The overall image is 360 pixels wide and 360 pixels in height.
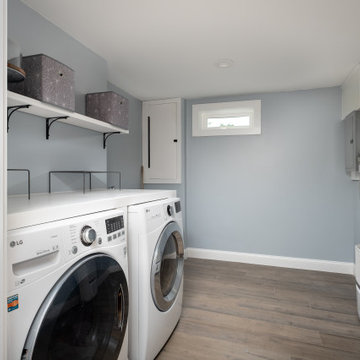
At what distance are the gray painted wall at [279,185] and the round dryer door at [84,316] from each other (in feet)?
8.33

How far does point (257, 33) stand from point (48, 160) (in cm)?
175

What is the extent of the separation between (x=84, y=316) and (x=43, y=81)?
1208 mm

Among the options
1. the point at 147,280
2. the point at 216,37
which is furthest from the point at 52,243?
the point at 216,37

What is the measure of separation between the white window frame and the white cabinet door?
0.87 feet

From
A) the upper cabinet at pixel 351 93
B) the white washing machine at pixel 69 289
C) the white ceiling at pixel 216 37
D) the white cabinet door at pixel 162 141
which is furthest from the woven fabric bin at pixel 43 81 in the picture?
the upper cabinet at pixel 351 93

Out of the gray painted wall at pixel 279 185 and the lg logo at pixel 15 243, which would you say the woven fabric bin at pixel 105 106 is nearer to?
the lg logo at pixel 15 243

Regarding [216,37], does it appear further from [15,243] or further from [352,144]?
[15,243]

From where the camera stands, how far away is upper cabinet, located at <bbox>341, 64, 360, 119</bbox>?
265 cm

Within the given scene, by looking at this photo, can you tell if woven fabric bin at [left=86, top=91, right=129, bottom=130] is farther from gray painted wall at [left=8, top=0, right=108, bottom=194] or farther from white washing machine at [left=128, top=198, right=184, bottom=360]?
white washing machine at [left=128, top=198, right=184, bottom=360]

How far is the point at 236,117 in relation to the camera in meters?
3.71

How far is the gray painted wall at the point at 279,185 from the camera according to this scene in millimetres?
3320

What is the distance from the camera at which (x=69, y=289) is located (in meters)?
1.01

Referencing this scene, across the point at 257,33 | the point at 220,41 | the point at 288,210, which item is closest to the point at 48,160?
the point at 220,41

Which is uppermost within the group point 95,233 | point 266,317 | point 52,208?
point 52,208
